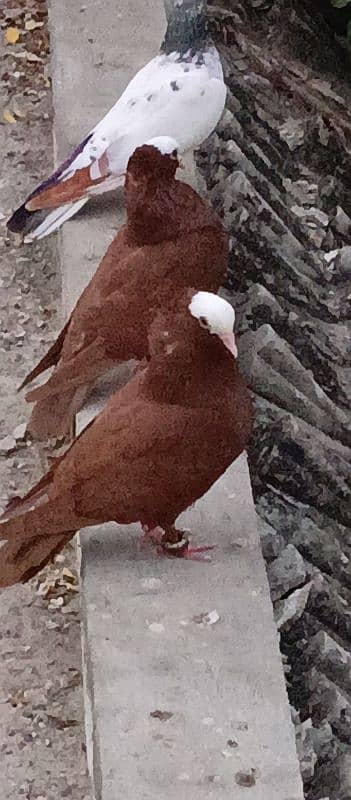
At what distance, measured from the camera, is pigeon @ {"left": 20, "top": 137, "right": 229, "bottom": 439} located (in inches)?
96.0

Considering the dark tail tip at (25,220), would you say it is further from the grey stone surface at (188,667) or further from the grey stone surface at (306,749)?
the grey stone surface at (306,749)

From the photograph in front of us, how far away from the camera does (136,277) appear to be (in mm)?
2451

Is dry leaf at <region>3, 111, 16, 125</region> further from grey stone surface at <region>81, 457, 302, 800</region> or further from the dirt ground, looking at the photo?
grey stone surface at <region>81, 457, 302, 800</region>

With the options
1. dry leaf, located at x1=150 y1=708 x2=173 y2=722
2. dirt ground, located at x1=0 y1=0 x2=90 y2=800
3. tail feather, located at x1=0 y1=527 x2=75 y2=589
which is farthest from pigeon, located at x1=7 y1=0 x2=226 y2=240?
dry leaf, located at x1=150 y1=708 x2=173 y2=722

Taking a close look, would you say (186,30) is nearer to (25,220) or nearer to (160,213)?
(25,220)

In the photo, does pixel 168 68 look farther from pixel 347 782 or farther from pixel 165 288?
pixel 347 782

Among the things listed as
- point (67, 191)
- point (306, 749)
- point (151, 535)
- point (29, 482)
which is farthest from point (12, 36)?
point (306, 749)

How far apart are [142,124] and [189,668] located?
134 cm

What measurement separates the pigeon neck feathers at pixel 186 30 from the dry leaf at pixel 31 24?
1162 millimetres

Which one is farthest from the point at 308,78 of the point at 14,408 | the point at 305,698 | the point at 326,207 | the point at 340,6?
the point at 305,698

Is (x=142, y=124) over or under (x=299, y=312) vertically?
over

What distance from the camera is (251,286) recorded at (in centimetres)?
319

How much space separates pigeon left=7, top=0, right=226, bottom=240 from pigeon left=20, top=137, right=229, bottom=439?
1.24 ft

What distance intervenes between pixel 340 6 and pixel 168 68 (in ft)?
3.56
